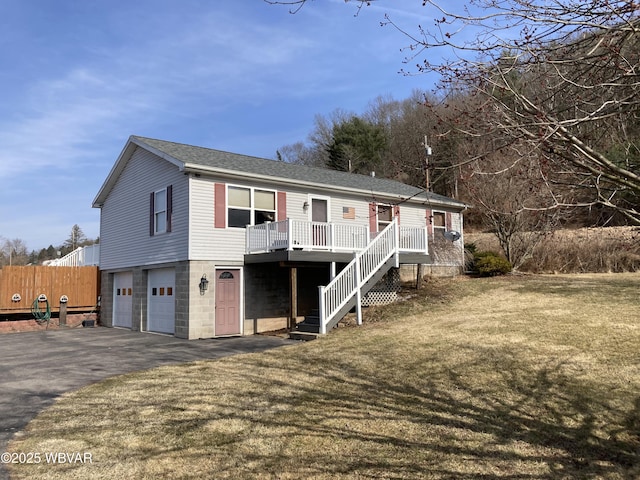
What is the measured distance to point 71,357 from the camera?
1095cm

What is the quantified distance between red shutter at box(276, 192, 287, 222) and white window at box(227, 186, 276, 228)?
163mm

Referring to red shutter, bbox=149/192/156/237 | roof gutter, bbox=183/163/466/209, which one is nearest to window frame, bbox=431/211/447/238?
roof gutter, bbox=183/163/466/209

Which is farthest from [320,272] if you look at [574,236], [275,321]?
[574,236]

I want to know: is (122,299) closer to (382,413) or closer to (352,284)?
(352,284)

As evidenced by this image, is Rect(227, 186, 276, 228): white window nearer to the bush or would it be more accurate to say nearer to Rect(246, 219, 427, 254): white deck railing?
Rect(246, 219, 427, 254): white deck railing

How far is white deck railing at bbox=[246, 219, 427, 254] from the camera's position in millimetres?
13859

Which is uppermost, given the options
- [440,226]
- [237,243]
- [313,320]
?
[440,226]

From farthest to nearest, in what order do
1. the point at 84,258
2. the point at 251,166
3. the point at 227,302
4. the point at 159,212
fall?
the point at 84,258 < the point at 251,166 < the point at 159,212 < the point at 227,302

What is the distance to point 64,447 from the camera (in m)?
5.08

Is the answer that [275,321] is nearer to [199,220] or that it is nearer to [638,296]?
[199,220]

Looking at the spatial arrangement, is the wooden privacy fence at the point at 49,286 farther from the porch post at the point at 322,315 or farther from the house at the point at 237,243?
the porch post at the point at 322,315

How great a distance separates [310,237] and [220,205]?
3.00 m

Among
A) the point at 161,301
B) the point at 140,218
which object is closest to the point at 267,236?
the point at 161,301

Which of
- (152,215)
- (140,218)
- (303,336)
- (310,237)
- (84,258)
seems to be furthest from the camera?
(84,258)
